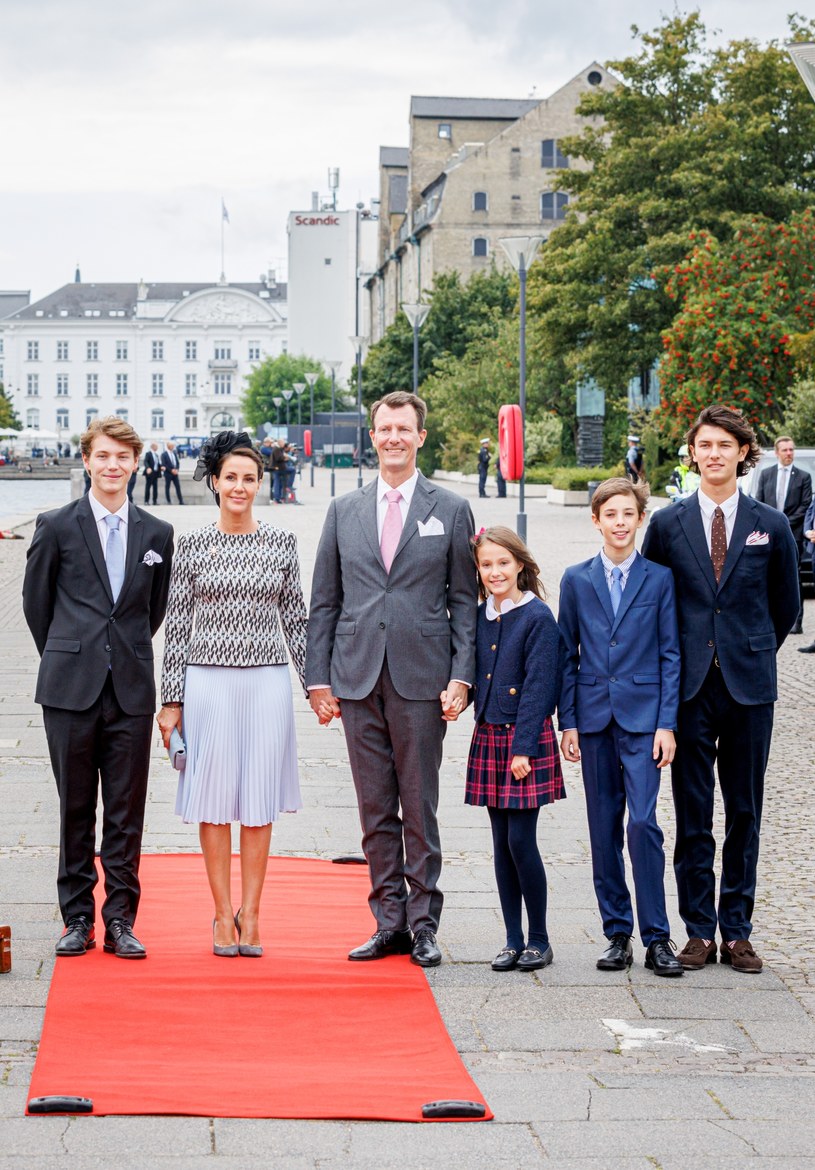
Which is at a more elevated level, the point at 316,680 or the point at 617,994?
the point at 316,680

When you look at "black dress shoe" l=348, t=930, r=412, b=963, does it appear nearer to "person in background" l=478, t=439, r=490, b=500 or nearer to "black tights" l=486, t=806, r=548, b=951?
"black tights" l=486, t=806, r=548, b=951

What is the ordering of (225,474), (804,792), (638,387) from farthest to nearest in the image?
(638,387) → (804,792) → (225,474)

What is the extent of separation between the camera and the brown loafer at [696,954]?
5.97 m

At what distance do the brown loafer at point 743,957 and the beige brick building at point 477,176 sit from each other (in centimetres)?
6828

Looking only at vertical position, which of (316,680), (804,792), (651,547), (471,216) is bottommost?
(804,792)

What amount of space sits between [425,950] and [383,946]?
7.7 inches

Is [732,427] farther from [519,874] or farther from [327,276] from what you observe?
[327,276]

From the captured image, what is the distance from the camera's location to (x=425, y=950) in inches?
237

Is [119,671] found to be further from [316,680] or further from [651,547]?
[651,547]

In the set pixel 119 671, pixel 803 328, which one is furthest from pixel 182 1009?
pixel 803 328

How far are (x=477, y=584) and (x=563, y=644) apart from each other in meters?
0.39

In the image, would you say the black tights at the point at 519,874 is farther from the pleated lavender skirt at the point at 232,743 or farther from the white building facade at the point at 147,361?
the white building facade at the point at 147,361

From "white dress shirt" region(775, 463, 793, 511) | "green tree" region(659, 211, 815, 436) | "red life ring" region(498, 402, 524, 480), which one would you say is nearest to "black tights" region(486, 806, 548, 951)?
Result: "white dress shirt" region(775, 463, 793, 511)

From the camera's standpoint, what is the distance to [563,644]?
6191 mm
